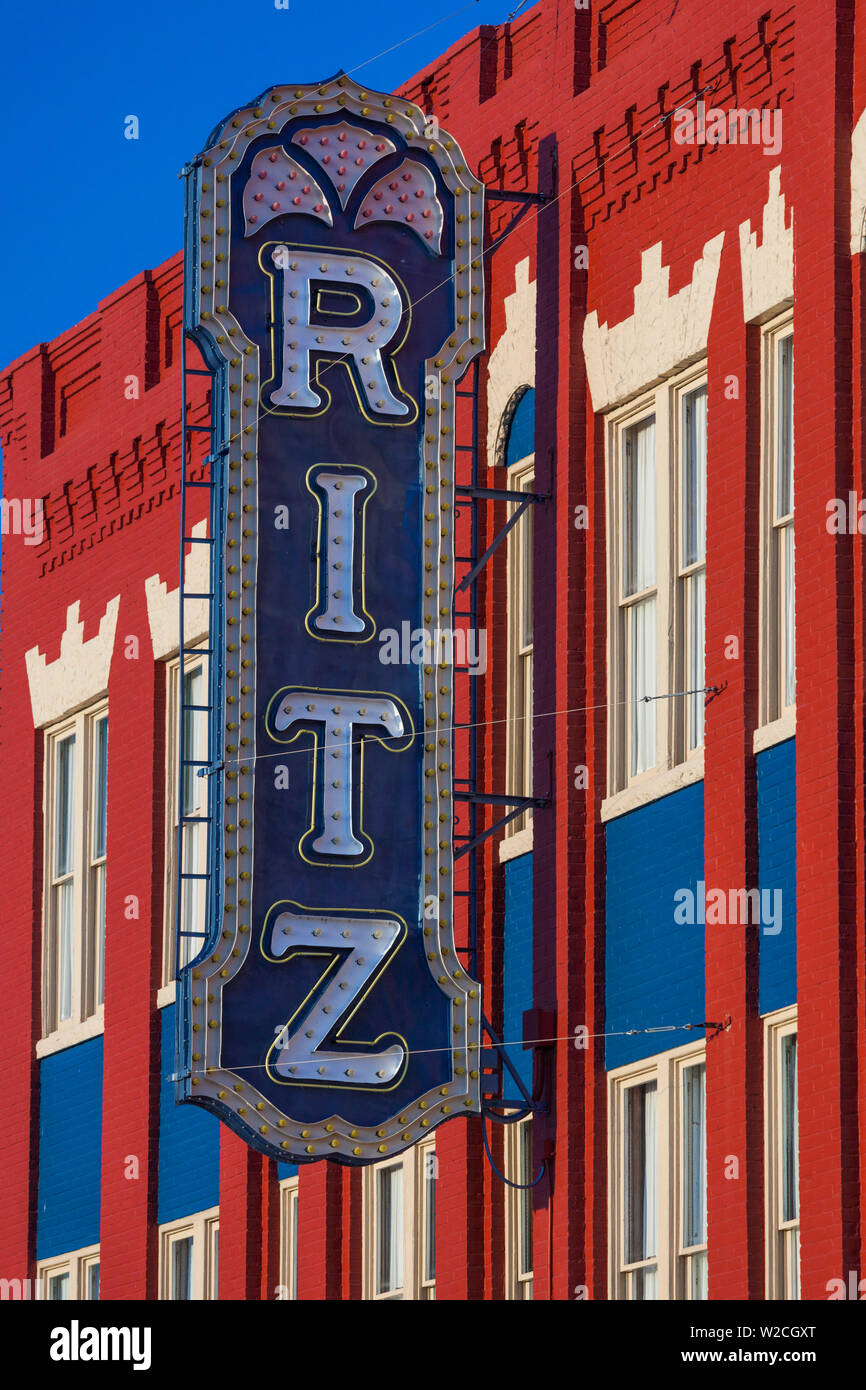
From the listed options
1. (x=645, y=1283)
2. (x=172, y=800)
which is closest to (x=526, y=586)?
(x=645, y=1283)

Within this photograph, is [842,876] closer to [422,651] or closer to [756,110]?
[422,651]

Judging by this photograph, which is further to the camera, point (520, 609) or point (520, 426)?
point (520, 426)

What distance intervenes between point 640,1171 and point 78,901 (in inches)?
411

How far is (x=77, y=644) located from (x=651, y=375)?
10.4m

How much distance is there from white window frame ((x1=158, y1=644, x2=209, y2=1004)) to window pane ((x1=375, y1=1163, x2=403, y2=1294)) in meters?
3.94

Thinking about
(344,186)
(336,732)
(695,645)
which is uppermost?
(344,186)

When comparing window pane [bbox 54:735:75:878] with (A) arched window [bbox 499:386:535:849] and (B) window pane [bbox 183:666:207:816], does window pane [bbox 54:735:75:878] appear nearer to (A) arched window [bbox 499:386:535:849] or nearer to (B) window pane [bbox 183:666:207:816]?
(B) window pane [bbox 183:666:207:816]

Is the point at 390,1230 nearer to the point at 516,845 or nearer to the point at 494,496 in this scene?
the point at 516,845

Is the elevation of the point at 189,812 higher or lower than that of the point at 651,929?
higher

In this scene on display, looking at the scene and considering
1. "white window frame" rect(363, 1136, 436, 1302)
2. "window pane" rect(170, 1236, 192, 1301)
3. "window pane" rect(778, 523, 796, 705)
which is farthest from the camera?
"window pane" rect(170, 1236, 192, 1301)

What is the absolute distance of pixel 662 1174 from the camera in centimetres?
2166

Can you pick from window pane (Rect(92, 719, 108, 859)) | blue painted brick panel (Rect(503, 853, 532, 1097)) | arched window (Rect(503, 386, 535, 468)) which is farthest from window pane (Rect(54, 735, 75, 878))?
blue painted brick panel (Rect(503, 853, 532, 1097))

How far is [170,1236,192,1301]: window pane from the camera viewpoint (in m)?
28.6

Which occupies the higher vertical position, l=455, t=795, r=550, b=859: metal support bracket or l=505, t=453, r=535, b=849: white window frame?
l=505, t=453, r=535, b=849: white window frame
